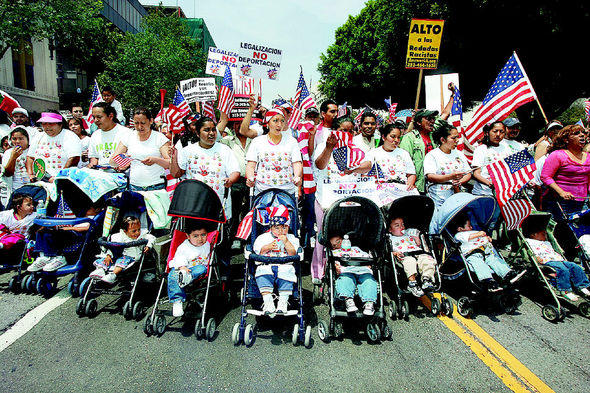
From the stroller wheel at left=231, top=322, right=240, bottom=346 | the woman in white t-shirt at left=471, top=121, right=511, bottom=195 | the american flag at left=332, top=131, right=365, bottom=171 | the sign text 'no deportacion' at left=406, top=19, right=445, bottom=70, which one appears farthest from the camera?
the sign text 'no deportacion' at left=406, top=19, right=445, bottom=70

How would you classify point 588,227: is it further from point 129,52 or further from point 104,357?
point 129,52

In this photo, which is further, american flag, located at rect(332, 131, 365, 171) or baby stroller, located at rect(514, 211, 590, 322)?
american flag, located at rect(332, 131, 365, 171)

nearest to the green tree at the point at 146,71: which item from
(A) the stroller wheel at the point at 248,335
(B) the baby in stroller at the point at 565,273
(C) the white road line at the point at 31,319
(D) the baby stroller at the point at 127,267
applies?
(D) the baby stroller at the point at 127,267

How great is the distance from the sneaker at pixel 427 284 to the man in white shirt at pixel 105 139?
15.2 feet

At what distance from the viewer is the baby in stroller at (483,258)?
4.14m

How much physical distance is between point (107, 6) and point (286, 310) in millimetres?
39987

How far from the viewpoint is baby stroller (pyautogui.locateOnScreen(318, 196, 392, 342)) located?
368 centimetres

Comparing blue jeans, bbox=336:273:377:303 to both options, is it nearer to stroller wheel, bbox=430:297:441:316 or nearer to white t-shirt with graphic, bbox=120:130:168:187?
stroller wheel, bbox=430:297:441:316

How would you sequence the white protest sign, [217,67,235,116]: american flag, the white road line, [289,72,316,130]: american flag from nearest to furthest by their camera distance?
the white road line, [217,67,235,116]: american flag, the white protest sign, [289,72,316,130]: american flag

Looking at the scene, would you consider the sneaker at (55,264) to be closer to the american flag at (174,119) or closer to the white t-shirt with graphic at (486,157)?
the american flag at (174,119)

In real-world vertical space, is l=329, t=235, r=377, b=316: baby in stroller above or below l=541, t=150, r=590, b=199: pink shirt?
below

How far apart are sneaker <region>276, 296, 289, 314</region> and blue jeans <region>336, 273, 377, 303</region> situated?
54 cm

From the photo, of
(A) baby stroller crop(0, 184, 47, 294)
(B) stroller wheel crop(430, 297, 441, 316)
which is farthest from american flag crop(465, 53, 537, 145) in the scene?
(A) baby stroller crop(0, 184, 47, 294)

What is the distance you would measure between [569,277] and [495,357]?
1.70 m
